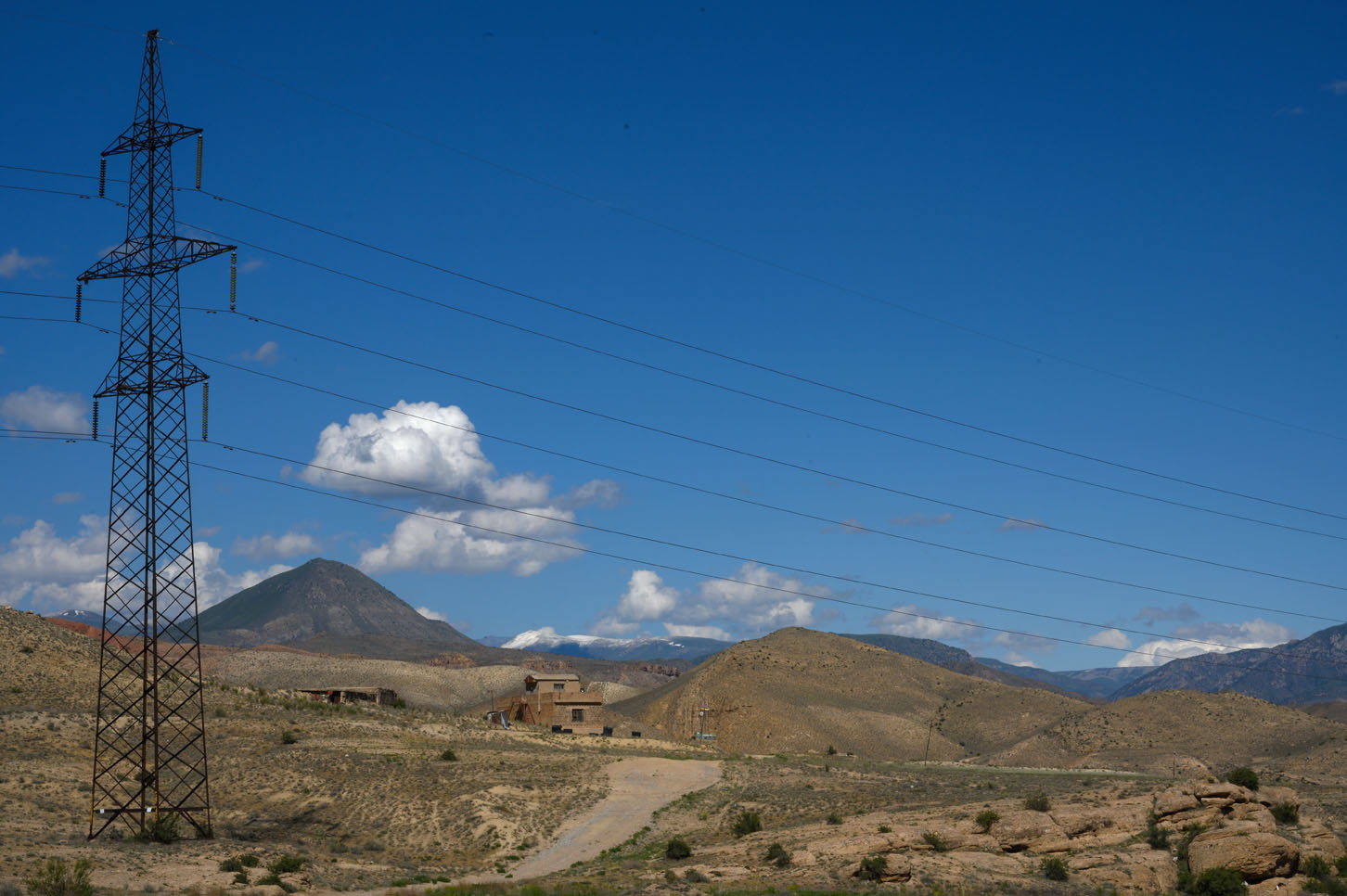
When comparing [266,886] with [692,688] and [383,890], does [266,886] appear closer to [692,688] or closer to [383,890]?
[383,890]

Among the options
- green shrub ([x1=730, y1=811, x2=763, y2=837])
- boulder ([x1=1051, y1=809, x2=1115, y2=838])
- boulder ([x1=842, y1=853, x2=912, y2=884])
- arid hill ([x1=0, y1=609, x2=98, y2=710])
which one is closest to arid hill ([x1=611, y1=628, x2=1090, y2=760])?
arid hill ([x1=0, y1=609, x2=98, y2=710])

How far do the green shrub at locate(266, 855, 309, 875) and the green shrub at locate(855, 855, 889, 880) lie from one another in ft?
74.3

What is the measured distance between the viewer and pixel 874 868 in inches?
1780

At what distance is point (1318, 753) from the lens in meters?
104

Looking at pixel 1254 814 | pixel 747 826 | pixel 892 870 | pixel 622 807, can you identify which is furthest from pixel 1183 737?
pixel 892 870

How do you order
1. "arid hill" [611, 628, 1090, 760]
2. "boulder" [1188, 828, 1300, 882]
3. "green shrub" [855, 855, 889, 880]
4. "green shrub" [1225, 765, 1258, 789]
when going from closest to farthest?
1. "boulder" [1188, 828, 1300, 882]
2. "green shrub" [855, 855, 889, 880]
3. "green shrub" [1225, 765, 1258, 789]
4. "arid hill" [611, 628, 1090, 760]

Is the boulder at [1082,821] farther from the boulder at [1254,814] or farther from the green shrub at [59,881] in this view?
the green shrub at [59,881]

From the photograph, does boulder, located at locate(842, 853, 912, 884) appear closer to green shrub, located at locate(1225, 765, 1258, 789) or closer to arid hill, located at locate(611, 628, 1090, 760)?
green shrub, located at locate(1225, 765, 1258, 789)

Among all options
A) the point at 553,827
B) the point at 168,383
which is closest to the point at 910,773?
the point at 553,827

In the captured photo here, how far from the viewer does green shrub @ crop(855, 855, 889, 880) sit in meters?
45.0

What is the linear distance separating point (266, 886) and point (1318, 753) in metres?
95.0

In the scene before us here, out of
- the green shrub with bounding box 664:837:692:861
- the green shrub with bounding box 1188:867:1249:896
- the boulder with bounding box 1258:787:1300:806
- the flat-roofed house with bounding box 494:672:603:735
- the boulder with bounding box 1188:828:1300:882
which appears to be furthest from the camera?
the flat-roofed house with bounding box 494:672:603:735

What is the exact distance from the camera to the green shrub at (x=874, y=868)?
45.0 meters

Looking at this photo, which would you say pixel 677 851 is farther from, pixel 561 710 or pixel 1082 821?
pixel 561 710
